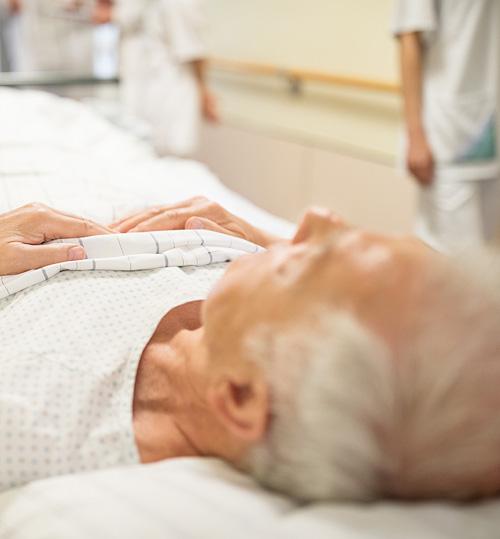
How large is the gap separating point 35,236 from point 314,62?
2804 mm

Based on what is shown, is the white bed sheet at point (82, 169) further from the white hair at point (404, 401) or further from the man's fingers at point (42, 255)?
the white hair at point (404, 401)

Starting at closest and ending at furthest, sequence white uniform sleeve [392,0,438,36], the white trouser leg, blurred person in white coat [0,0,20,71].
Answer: white uniform sleeve [392,0,438,36] → the white trouser leg → blurred person in white coat [0,0,20,71]

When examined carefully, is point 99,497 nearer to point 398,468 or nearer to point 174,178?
point 398,468

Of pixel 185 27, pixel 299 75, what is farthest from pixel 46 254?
pixel 299 75

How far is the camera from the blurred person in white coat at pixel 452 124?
2.38m

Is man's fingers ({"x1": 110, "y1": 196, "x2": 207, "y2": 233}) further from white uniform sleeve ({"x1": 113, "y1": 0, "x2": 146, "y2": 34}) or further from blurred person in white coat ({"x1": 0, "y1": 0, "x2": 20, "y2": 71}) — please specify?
blurred person in white coat ({"x1": 0, "y1": 0, "x2": 20, "y2": 71})

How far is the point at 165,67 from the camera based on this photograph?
11.5 ft

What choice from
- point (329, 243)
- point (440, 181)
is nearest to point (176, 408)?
point (329, 243)

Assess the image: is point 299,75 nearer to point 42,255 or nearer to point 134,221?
point 134,221

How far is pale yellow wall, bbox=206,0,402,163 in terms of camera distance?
3.45 m

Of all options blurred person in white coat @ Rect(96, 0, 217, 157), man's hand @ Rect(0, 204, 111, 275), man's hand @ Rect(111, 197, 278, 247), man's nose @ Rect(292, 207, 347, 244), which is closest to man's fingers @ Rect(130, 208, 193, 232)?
man's hand @ Rect(111, 197, 278, 247)

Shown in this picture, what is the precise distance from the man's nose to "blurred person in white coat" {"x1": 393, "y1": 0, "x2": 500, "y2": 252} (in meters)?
1.41

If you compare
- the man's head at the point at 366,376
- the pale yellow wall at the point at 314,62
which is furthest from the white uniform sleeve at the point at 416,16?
the man's head at the point at 366,376

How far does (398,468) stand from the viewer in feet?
2.66
